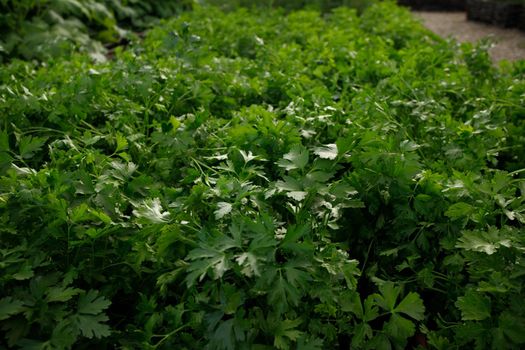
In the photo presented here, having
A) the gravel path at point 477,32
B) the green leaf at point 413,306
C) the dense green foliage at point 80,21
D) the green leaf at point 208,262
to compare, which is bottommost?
the gravel path at point 477,32

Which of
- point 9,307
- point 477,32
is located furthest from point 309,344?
point 477,32

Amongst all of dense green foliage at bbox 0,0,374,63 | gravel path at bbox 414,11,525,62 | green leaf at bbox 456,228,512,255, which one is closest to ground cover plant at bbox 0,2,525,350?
green leaf at bbox 456,228,512,255

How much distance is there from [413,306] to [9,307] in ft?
3.54

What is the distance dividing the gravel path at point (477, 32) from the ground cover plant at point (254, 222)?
2697mm

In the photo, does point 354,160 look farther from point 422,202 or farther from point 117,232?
point 117,232

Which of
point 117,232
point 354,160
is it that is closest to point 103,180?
point 117,232

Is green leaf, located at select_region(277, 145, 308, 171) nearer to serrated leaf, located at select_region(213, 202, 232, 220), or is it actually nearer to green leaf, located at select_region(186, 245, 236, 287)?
serrated leaf, located at select_region(213, 202, 232, 220)

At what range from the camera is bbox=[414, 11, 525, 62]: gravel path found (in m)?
5.56

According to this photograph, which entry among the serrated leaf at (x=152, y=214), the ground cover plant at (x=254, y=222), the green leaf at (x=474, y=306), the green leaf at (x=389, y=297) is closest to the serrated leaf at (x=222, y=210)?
the ground cover plant at (x=254, y=222)

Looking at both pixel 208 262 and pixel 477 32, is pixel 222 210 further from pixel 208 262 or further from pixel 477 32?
pixel 477 32

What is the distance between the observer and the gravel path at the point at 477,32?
18.2 feet

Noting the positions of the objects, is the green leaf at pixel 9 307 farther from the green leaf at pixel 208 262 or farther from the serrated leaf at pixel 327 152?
the serrated leaf at pixel 327 152

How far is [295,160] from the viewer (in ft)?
5.54

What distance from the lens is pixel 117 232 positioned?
5.11 ft
